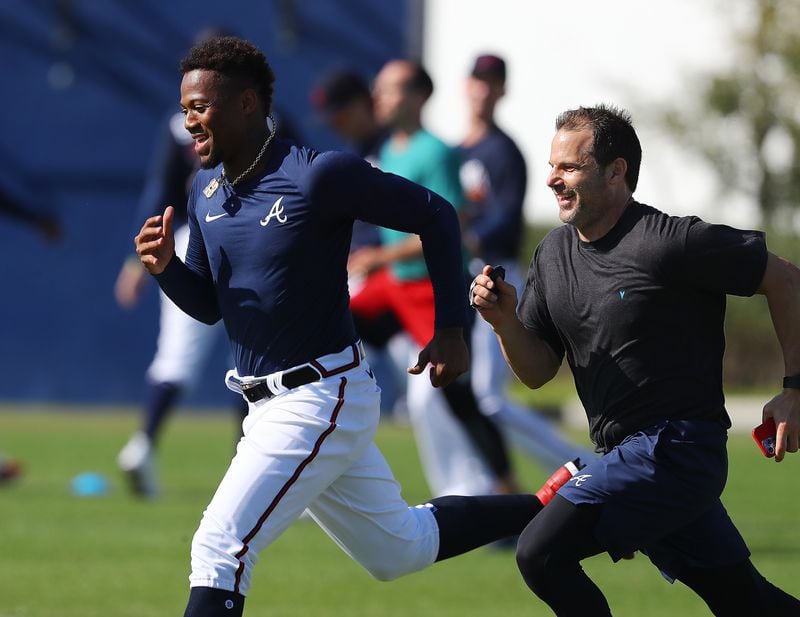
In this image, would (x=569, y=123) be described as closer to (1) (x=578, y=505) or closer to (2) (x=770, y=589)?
(1) (x=578, y=505)

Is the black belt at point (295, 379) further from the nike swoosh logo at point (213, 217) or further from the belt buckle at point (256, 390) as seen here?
the nike swoosh logo at point (213, 217)

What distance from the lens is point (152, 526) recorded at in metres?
9.08

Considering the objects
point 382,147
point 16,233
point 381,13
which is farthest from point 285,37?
point 382,147

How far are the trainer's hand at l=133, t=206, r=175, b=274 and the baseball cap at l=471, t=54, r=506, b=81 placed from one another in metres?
4.74

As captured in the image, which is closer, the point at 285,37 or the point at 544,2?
the point at 285,37

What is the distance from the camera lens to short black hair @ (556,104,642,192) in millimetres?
5012

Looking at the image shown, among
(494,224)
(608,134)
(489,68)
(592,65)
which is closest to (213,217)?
(608,134)

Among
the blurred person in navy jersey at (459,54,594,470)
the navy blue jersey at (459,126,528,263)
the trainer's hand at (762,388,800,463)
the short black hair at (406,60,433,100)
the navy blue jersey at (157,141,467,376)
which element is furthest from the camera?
the navy blue jersey at (459,126,528,263)

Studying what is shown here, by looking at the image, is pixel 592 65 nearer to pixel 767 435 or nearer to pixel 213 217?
pixel 213 217

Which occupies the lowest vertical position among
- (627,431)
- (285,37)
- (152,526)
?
(152,526)

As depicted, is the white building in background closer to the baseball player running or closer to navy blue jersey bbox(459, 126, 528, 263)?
navy blue jersey bbox(459, 126, 528, 263)

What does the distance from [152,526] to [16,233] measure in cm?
1286

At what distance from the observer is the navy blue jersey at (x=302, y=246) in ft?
16.8

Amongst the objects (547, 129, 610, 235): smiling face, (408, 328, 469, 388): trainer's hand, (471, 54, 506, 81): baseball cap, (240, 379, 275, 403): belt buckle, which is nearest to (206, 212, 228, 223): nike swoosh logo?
(240, 379, 275, 403): belt buckle
